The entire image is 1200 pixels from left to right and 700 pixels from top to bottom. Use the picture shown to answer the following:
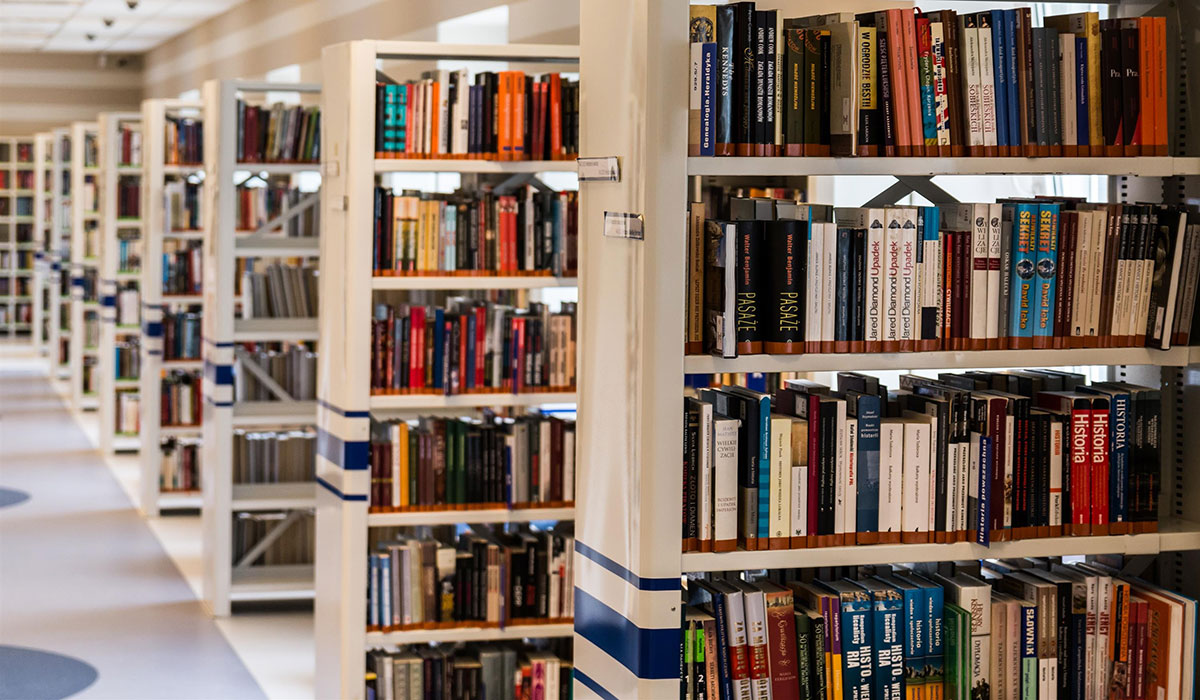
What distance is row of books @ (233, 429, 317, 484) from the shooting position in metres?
6.54

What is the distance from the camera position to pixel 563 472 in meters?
4.49

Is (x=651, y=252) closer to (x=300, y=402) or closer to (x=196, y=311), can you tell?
(x=300, y=402)

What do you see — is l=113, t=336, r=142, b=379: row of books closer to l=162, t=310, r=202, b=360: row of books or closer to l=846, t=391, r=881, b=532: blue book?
l=162, t=310, r=202, b=360: row of books

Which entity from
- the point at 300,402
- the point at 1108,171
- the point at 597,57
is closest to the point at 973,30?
the point at 1108,171

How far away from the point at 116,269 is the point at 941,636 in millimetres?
7991

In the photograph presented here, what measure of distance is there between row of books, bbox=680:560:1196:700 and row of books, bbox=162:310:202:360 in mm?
6192

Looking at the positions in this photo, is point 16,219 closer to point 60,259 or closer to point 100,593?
point 60,259

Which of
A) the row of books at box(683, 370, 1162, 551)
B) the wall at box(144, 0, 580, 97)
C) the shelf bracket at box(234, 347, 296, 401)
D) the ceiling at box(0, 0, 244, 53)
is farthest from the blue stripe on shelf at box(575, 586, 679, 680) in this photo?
the ceiling at box(0, 0, 244, 53)

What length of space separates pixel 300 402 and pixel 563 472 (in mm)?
2531

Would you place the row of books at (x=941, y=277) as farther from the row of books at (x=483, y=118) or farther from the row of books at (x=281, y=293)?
the row of books at (x=281, y=293)

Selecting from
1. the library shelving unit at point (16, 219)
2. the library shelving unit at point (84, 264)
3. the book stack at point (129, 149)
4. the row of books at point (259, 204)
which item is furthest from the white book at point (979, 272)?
the library shelving unit at point (16, 219)

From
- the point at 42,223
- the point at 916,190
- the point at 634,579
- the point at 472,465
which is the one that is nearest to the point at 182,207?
the point at 472,465

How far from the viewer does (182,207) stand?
8211 millimetres

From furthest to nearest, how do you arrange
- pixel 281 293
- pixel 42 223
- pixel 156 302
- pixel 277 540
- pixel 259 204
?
pixel 42 223
pixel 156 302
pixel 259 204
pixel 277 540
pixel 281 293
